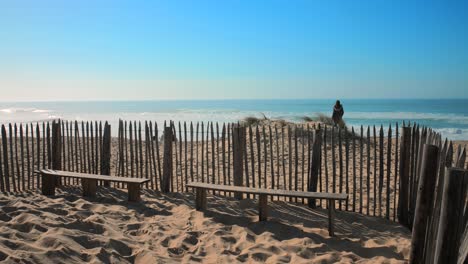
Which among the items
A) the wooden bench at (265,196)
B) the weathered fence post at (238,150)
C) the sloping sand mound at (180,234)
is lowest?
the sloping sand mound at (180,234)

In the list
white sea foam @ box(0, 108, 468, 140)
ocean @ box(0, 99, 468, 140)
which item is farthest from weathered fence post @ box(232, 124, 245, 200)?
white sea foam @ box(0, 108, 468, 140)

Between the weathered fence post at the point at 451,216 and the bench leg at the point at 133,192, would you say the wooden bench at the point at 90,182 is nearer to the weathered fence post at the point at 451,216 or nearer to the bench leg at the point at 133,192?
the bench leg at the point at 133,192

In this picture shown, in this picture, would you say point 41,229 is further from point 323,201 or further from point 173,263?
point 323,201

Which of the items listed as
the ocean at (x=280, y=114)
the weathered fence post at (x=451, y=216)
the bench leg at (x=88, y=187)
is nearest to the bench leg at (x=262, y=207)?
the weathered fence post at (x=451, y=216)

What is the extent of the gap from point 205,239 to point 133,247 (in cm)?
87

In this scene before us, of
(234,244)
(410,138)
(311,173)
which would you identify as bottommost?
(234,244)

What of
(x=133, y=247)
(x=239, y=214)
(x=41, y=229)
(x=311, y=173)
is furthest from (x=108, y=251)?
(x=311, y=173)

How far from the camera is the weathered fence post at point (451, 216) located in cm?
228

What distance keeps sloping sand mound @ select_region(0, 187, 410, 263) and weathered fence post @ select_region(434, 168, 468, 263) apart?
1.69 m

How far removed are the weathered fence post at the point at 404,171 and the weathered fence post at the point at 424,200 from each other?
221 centimetres

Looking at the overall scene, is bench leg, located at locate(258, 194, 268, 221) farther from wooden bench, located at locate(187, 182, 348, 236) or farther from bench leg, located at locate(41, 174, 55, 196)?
bench leg, located at locate(41, 174, 55, 196)

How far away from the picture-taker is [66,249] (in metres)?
3.67

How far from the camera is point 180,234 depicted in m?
4.57

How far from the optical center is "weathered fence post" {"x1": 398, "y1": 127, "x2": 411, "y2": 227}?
5.12 metres
